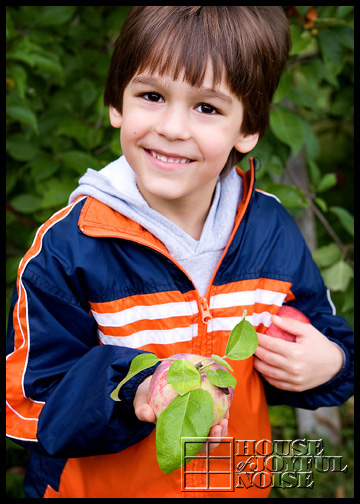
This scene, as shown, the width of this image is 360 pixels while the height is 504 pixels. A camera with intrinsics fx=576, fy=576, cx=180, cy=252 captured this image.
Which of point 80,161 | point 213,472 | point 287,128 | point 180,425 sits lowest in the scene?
point 213,472

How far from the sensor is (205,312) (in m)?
1.36

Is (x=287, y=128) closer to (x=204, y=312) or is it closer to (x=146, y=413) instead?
(x=204, y=312)

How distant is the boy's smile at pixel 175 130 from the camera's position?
1268 millimetres

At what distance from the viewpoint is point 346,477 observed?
259 cm

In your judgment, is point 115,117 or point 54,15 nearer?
point 115,117

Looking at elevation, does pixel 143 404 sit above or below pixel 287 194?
below

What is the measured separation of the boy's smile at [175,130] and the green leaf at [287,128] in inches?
18.8

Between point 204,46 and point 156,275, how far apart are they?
20.8 inches

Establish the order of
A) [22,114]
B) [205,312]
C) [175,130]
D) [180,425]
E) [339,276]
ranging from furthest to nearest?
[339,276]
[22,114]
[205,312]
[175,130]
[180,425]

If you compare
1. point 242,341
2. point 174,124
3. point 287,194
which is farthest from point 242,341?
point 287,194

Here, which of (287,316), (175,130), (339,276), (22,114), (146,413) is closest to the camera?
(146,413)

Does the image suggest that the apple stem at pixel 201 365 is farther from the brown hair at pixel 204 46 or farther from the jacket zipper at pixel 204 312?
the brown hair at pixel 204 46

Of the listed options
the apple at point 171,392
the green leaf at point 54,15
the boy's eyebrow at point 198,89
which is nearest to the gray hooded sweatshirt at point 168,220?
the boy's eyebrow at point 198,89
